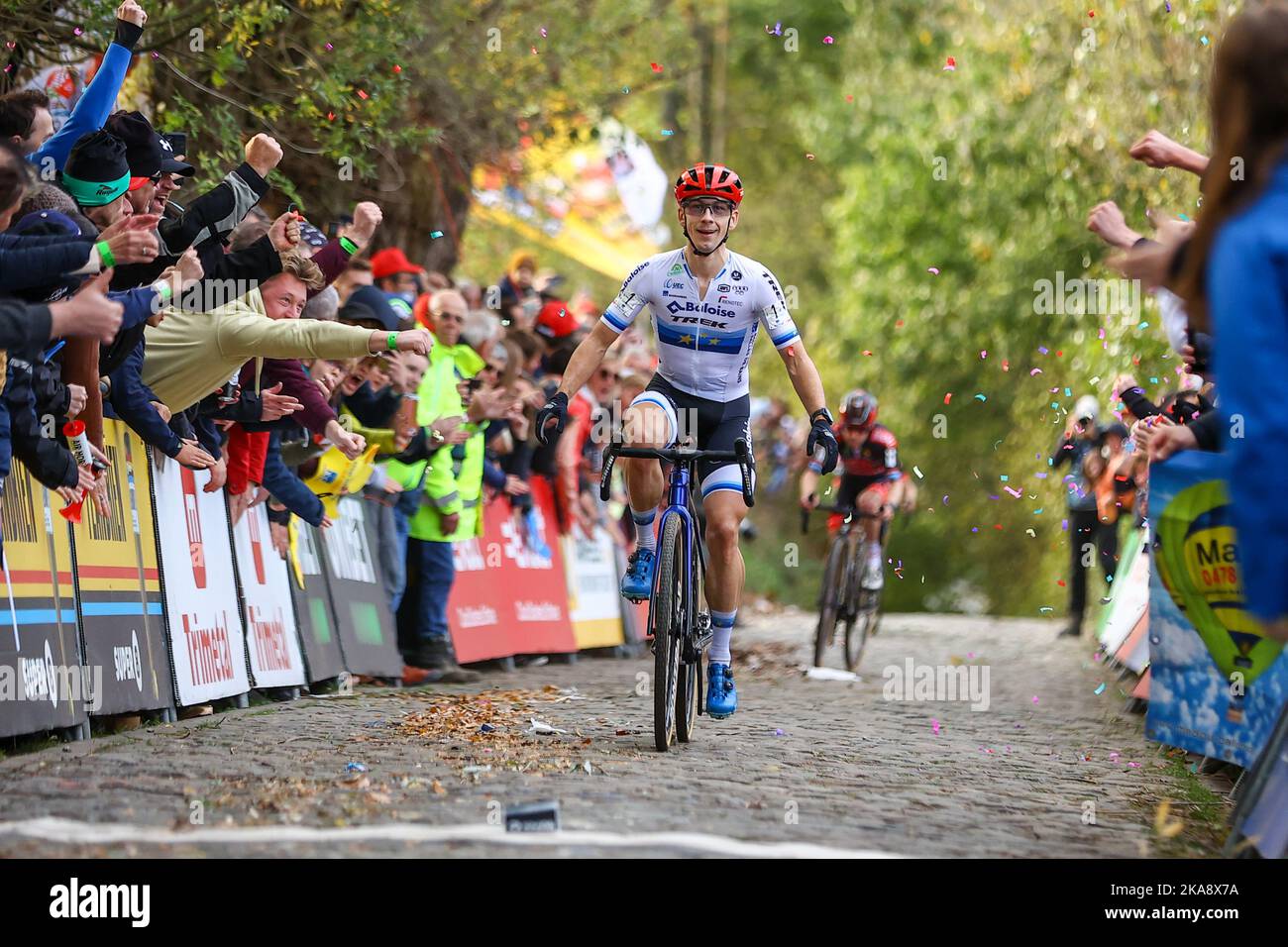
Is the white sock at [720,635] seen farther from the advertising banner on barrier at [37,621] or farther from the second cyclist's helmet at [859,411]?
the second cyclist's helmet at [859,411]

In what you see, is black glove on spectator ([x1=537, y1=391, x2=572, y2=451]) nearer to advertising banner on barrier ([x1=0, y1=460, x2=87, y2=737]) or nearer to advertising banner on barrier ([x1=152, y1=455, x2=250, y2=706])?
advertising banner on barrier ([x1=0, y1=460, x2=87, y2=737])

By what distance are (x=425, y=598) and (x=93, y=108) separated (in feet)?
18.1

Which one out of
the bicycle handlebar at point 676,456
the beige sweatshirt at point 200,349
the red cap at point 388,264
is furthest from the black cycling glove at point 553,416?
the red cap at point 388,264

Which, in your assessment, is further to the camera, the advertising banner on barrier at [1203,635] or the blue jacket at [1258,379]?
the advertising banner on barrier at [1203,635]

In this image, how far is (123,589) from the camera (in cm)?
913

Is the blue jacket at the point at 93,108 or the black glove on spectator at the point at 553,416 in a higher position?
the blue jacket at the point at 93,108

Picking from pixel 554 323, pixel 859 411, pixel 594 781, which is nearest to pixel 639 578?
pixel 594 781

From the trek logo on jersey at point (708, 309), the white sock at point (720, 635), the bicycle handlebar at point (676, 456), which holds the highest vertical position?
the trek logo on jersey at point (708, 309)

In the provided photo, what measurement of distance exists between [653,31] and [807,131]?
1924cm

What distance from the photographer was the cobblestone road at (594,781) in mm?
6184

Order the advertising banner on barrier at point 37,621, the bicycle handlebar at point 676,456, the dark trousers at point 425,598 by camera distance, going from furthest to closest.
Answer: the dark trousers at point 425,598 < the bicycle handlebar at point 676,456 < the advertising banner on barrier at point 37,621

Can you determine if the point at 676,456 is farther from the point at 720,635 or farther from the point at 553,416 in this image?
the point at 720,635

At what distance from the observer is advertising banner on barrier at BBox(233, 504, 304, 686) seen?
34.8 ft

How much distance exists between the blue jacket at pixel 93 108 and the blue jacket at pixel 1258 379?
5.37m
